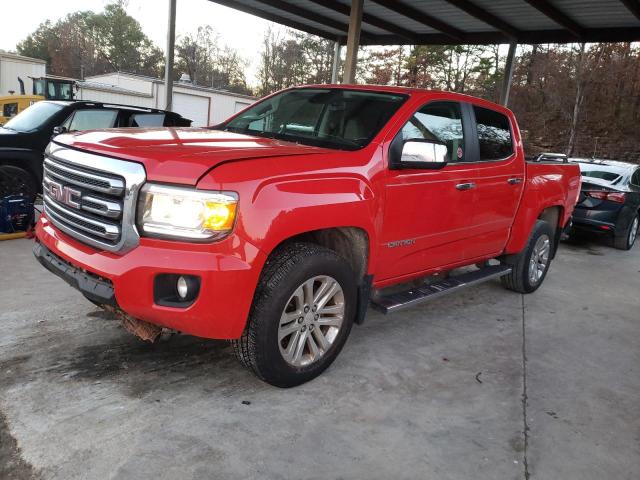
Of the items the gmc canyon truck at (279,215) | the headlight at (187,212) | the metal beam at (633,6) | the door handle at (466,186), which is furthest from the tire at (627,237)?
the headlight at (187,212)

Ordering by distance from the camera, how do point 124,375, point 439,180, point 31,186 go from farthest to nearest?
point 31,186 → point 439,180 → point 124,375

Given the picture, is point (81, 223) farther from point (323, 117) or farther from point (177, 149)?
point (323, 117)

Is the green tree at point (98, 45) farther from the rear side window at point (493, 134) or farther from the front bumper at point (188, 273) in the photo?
the front bumper at point (188, 273)

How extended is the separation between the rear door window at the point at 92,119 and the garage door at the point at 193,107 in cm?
2179

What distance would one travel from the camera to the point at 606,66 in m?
28.6

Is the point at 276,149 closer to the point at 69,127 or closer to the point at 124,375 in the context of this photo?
the point at 124,375

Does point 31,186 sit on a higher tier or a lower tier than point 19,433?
higher

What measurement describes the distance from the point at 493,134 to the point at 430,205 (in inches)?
54.3

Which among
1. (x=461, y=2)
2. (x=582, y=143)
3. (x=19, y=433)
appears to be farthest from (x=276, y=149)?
(x=582, y=143)

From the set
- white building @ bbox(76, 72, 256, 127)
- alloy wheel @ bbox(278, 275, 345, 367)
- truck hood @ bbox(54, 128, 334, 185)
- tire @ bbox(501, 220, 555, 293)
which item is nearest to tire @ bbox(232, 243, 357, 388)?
alloy wheel @ bbox(278, 275, 345, 367)

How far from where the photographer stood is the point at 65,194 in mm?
3041

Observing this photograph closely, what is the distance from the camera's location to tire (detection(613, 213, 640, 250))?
8.99 meters

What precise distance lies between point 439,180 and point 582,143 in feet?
94.7

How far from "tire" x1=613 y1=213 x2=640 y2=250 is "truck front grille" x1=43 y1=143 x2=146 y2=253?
8784 mm
